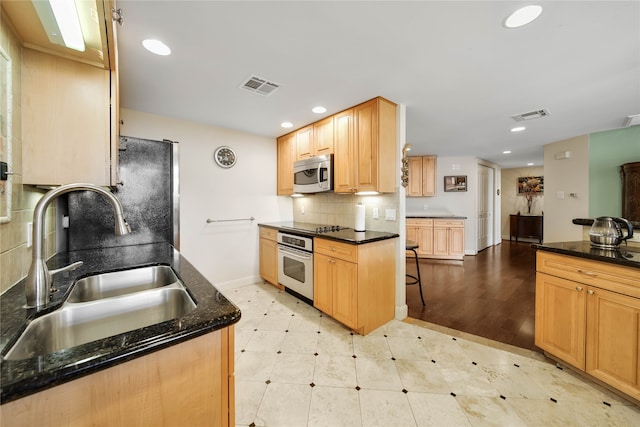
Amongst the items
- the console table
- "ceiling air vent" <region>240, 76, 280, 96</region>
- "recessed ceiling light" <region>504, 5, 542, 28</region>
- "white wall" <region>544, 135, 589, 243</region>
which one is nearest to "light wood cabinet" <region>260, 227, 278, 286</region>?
"ceiling air vent" <region>240, 76, 280, 96</region>

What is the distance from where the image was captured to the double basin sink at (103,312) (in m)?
0.80

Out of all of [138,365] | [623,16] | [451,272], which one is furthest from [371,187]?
[451,272]

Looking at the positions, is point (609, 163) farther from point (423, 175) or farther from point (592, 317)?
point (592, 317)

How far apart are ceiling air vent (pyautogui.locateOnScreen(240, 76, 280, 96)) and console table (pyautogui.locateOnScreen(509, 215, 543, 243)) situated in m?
8.06

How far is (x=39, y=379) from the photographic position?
52cm

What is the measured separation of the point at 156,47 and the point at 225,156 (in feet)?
5.75

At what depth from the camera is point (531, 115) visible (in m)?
2.94

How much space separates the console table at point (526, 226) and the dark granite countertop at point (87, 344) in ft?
28.7

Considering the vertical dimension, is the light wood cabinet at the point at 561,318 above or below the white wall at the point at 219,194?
below

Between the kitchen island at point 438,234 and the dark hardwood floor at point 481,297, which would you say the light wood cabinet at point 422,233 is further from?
the dark hardwood floor at point 481,297

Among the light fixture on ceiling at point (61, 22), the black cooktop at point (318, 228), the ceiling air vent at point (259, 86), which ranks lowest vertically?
the black cooktop at point (318, 228)

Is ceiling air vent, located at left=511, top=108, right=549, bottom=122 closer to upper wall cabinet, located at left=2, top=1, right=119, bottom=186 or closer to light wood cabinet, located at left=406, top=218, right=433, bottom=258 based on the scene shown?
light wood cabinet, located at left=406, top=218, right=433, bottom=258

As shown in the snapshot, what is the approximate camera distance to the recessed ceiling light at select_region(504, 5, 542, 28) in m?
1.31

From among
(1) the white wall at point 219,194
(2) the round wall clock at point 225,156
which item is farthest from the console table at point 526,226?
(2) the round wall clock at point 225,156
